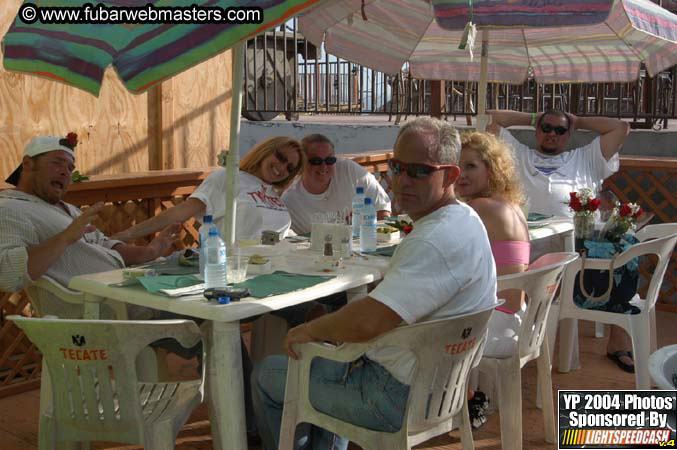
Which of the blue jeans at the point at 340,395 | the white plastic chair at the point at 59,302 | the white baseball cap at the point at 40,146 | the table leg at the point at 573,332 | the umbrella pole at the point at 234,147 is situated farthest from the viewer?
the table leg at the point at 573,332

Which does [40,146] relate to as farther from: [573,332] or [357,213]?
[573,332]

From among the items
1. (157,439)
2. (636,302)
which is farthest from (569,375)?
(157,439)

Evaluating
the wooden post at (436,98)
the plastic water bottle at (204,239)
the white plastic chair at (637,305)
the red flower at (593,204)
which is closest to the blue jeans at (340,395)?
the plastic water bottle at (204,239)

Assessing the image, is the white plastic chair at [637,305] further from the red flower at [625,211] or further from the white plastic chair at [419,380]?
the white plastic chair at [419,380]

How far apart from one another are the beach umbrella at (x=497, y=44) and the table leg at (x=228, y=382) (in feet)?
7.92

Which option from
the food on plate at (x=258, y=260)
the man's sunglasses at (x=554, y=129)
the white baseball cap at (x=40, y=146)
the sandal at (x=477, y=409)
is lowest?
the sandal at (x=477, y=409)

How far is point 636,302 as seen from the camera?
395cm

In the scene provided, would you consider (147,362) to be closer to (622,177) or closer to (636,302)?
(636,302)

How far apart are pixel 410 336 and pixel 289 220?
1.99 meters

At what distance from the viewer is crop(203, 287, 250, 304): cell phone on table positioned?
2559 millimetres

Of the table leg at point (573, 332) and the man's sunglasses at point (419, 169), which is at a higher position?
the man's sunglasses at point (419, 169)

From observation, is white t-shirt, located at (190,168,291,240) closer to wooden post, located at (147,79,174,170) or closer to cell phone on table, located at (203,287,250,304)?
cell phone on table, located at (203,287,250,304)

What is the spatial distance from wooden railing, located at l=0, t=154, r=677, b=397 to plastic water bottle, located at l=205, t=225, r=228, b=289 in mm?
1571

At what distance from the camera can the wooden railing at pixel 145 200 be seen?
415 cm
